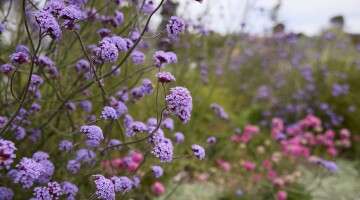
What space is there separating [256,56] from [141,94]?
8.02 m

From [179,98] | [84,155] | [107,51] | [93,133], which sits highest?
[107,51]

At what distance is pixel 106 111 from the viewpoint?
164cm

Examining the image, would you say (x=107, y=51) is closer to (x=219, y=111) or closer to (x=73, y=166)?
(x=73, y=166)

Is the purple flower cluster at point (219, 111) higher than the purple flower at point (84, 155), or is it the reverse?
the purple flower cluster at point (219, 111)

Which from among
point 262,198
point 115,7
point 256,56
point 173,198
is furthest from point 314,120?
point 256,56

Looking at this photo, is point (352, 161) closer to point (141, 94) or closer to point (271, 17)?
point (271, 17)

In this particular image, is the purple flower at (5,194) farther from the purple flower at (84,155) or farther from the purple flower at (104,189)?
the purple flower at (104,189)

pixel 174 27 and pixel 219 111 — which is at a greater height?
pixel 174 27

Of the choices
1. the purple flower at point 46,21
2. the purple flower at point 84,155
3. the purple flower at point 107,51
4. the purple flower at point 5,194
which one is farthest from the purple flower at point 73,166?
the purple flower at point 46,21

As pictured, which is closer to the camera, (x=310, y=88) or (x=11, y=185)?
(x=11, y=185)

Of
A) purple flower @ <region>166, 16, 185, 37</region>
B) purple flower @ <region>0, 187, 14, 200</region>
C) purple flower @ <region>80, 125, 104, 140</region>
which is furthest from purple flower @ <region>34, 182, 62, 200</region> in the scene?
purple flower @ <region>166, 16, 185, 37</region>

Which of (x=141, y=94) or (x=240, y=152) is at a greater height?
(x=141, y=94)

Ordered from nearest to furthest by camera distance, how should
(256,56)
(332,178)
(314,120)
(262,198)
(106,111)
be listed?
(106,111) < (262,198) < (314,120) < (332,178) < (256,56)

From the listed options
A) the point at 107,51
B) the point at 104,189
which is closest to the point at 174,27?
the point at 107,51
